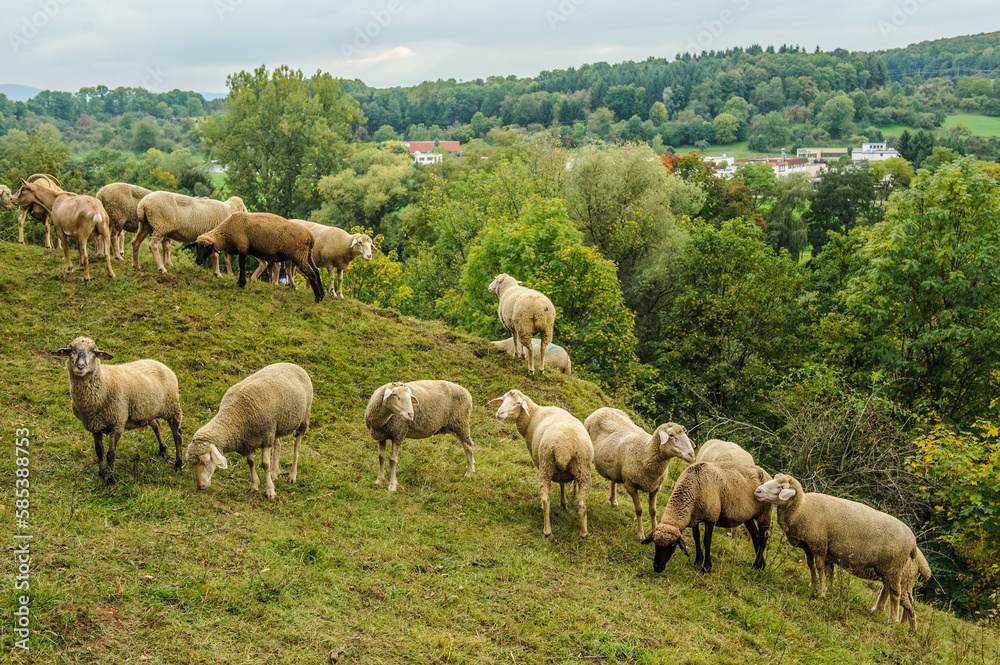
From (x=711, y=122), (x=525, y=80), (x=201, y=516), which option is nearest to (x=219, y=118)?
(x=201, y=516)

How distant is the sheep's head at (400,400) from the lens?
1131 centimetres

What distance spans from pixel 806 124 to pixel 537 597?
15156cm

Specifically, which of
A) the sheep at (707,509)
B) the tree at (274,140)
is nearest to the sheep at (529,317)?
the sheep at (707,509)

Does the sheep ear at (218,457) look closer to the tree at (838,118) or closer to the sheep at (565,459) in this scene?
the sheep at (565,459)

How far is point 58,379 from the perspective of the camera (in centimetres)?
1233

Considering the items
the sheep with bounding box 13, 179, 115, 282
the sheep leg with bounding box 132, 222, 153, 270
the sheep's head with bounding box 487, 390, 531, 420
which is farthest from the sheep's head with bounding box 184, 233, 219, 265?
the sheep's head with bounding box 487, 390, 531, 420

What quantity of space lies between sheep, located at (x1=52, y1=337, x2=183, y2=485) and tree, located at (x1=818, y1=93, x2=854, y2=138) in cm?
14925

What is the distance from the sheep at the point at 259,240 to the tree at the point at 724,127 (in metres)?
119

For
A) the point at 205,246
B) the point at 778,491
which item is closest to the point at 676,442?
the point at 778,491

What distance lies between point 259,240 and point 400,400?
7.65 metres

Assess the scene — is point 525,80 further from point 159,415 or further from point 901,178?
point 159,415

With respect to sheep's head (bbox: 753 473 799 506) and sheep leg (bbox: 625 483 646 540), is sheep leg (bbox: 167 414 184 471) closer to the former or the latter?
sheep leg (bbox: 625 483 646 540)

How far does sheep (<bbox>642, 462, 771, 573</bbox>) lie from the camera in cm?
1006

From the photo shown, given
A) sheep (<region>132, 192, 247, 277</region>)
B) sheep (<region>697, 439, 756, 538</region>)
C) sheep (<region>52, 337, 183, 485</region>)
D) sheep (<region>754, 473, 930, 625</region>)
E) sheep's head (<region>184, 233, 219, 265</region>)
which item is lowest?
sheep (<region>754, 473, 930, 625</region>)
